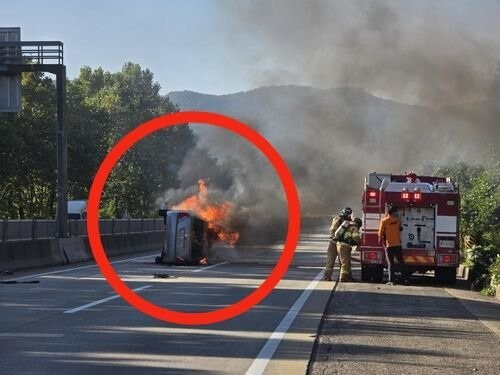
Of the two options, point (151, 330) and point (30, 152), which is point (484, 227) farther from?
point (30, 152)

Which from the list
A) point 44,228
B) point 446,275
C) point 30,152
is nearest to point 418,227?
point 446,275

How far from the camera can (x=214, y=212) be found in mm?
31969

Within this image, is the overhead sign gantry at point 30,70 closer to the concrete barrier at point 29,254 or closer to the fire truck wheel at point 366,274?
the concrete barrier at point 29,254

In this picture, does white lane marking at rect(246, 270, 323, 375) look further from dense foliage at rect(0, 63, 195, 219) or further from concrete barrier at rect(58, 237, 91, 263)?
dense foliage at rect(0, 63, 195, 219)

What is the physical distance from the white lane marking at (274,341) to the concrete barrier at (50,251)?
11127 mm

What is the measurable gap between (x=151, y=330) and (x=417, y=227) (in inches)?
461

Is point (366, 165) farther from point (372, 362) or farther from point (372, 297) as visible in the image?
point (372, 362)

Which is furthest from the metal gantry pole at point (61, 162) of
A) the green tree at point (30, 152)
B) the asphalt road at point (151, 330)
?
the green tree at point (30, 152)

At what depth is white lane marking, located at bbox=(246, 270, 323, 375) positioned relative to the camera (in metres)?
9.25

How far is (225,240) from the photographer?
32.3m

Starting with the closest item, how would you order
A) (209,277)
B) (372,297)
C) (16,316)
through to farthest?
1. (16,316)
2. (372,297)
3. (209,277)

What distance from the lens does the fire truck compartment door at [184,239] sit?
26891mm

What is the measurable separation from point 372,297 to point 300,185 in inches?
475

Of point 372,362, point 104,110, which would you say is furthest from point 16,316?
point 104,110
